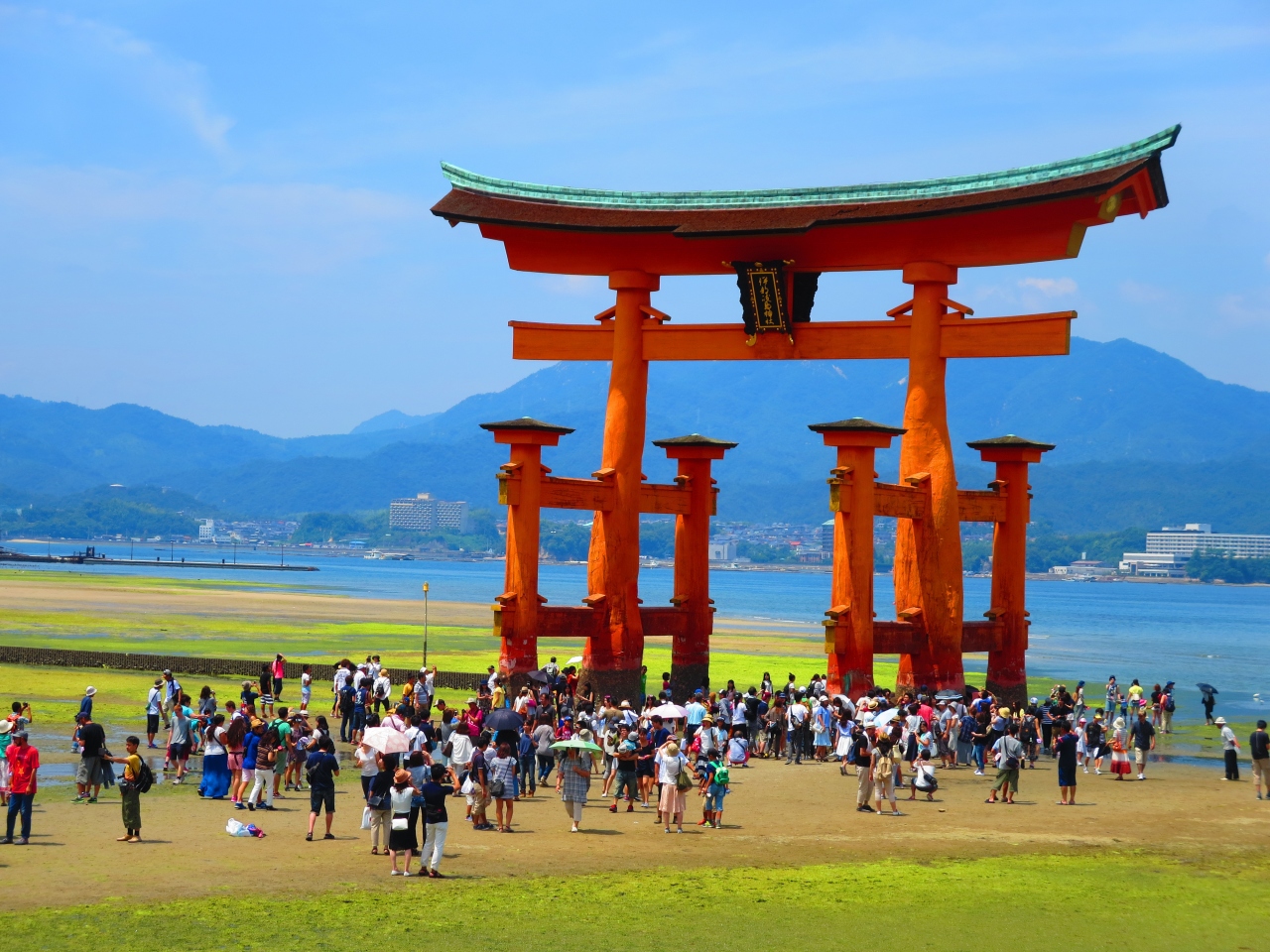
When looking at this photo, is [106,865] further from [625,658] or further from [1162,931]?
[625,658]

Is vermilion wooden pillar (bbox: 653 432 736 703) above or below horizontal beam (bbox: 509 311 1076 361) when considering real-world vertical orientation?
below

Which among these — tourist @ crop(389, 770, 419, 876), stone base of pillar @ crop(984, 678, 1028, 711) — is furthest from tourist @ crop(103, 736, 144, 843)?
stone base of pillar @ crop(984, 678, 1028, 711)

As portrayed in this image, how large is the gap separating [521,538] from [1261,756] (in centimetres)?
1642

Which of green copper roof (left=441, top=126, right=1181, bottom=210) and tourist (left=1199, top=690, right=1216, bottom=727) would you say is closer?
green copper roof (left=441, top=126, right=1181, bottom=210)

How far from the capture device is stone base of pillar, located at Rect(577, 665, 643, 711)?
34.0 m

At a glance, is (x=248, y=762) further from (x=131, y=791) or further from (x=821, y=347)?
(x=821, y=347)

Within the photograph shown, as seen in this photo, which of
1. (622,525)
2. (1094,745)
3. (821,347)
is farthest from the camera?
(622,525)

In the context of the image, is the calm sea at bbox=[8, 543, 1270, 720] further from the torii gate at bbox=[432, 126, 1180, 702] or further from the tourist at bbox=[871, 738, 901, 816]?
the tourist at bbox=[871, 738, 901, 816]

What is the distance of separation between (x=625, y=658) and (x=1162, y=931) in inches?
794

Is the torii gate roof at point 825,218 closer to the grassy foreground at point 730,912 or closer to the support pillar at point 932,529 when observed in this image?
the support pillar at point 932,529

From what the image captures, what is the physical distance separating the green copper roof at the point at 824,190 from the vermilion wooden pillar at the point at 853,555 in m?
6.38

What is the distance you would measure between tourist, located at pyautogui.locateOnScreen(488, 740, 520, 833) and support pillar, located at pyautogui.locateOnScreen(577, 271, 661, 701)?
1478 cm

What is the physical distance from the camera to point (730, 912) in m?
15.0

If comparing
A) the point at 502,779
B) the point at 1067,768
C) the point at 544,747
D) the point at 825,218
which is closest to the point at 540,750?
the point at 544,747
